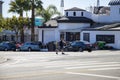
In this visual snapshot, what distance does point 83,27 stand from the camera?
67.6 metres

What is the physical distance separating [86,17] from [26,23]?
1037 cm

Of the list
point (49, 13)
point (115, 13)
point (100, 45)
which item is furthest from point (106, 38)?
point (49, 13)

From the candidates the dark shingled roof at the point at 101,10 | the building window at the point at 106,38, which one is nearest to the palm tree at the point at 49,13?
the dark shingled roof at the point at 101,10

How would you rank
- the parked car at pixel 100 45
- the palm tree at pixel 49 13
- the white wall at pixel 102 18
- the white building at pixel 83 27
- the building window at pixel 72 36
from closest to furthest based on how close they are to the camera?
the parked car at pixel 100 45 < the white building at pixel 83 27 < the building window at pixel 72 36 < the white wall at pixel 102 18 < the palm tree at pixel 49 13

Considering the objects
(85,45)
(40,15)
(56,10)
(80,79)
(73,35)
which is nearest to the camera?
(80,79)

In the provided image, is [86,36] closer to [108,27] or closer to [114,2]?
[108,27]

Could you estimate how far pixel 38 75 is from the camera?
64.3ft

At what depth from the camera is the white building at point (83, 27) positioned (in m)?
62.1

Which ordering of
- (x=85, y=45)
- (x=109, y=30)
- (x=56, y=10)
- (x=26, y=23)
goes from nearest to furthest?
(x=85, y=45)
(x=109, y=30)
(x=26, y=23)
(x=56, y=10)

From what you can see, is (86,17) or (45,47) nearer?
(45,47)

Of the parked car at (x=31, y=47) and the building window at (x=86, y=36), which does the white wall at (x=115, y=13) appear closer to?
the building window at (x=86, y=36)

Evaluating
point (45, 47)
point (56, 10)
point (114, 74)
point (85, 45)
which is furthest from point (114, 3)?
point (114, 74)

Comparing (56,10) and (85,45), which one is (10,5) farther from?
(56,10)

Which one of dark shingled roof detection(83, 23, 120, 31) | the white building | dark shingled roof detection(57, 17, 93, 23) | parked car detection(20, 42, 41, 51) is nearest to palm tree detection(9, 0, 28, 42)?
the white building
